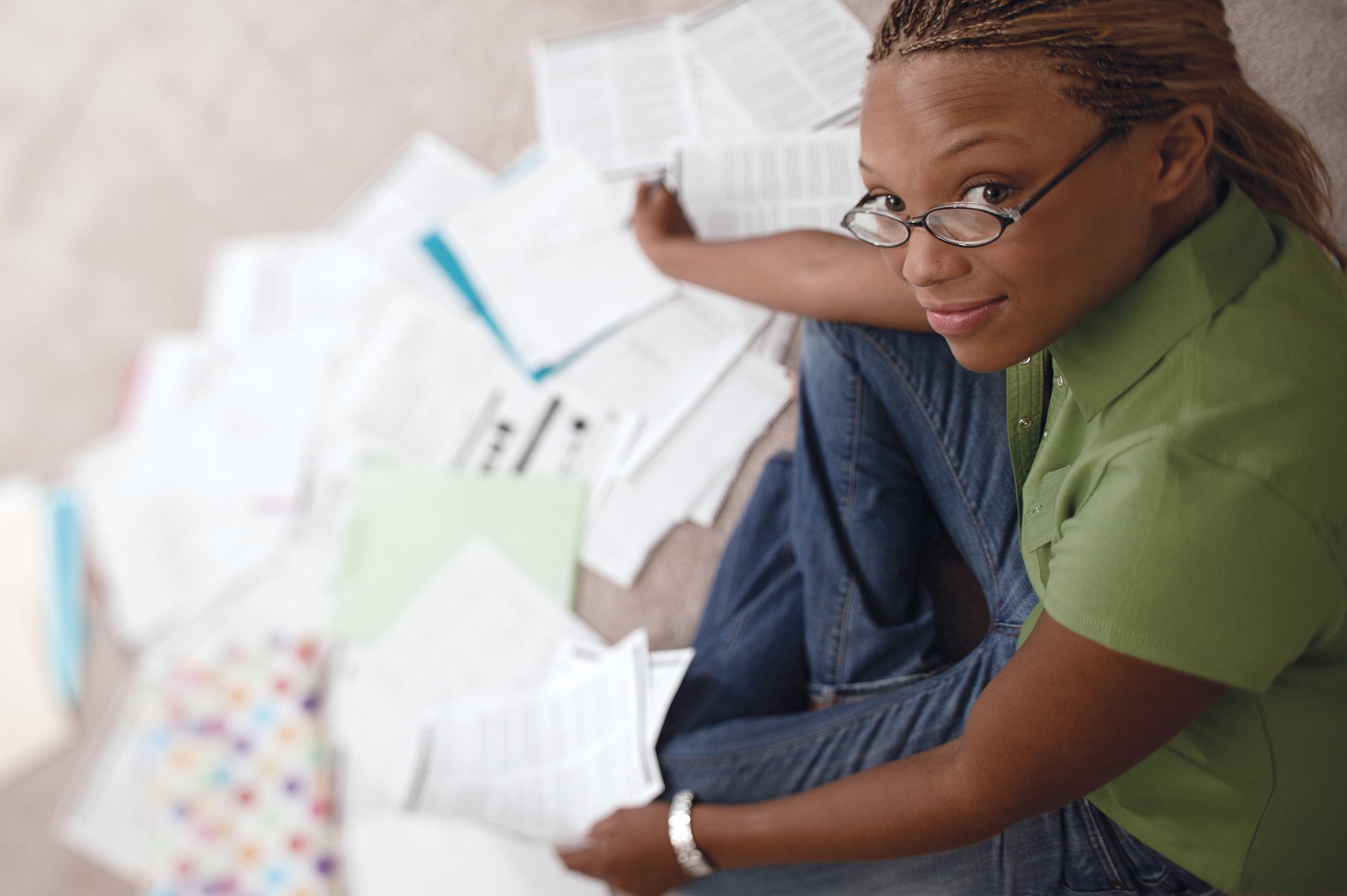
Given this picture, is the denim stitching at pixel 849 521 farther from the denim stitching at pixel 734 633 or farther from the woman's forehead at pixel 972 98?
the woman's forehead at pixel 972 98

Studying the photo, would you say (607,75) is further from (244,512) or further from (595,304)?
(244,512)

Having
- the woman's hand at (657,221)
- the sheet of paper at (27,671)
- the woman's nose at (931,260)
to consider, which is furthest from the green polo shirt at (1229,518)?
the sheet of paper at (27,671)

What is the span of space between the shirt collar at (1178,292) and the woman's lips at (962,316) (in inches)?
2.8

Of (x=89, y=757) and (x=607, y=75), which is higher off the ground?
(x=607, y=75)

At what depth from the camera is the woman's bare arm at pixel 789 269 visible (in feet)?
2.98

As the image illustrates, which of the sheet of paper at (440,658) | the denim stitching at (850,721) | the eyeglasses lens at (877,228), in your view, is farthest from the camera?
the sheet of paper at (440,658)

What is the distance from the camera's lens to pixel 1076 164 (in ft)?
1.69

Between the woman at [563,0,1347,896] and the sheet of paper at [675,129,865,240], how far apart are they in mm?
351

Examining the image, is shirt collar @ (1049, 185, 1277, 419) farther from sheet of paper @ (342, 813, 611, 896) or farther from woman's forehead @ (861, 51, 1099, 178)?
sheet of paper @ (342, 813, 611, 896)

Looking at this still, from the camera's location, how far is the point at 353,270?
4.72 feet

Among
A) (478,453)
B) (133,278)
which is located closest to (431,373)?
(478,453)

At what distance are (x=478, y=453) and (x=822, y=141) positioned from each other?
2.04 ft

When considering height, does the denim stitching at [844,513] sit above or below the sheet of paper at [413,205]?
below

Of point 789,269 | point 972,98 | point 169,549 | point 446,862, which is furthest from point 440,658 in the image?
point 972,98
